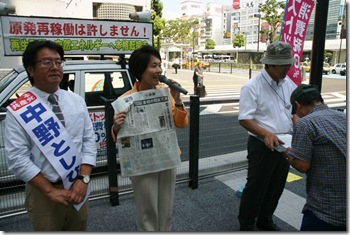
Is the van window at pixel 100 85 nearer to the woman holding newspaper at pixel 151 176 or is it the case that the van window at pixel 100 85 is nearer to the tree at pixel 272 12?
the woman holding newspaper at pixel 151 176

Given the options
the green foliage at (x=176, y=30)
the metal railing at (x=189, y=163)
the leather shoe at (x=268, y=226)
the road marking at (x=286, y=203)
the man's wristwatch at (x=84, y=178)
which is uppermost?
the green foliage at (x=176, y=30)

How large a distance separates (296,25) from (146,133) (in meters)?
2.71

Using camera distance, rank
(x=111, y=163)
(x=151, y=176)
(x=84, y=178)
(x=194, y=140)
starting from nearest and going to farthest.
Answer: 1. (x=84, y=178)
2. (x=151, y=176)
3. (x=111, y=163)
4. (x=194, y=140)

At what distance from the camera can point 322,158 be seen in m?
1.64

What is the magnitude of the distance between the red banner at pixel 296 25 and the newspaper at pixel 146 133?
2.30 metres

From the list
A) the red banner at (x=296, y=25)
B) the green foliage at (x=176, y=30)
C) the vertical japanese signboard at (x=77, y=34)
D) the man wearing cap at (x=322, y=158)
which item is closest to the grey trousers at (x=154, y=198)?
the man wearing cap at (x=322, y=158)

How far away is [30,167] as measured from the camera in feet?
5.12

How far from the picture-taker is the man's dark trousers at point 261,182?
2.45 meters

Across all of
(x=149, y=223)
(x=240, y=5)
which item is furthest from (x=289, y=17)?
(x=240, y=5)

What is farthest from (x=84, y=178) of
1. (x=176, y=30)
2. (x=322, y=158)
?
(x=176, y=30)

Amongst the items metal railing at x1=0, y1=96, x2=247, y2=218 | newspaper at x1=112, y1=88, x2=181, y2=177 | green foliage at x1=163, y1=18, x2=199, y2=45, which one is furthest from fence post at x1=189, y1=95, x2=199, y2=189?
green foliage at x1=163, y1=18, x2=199, y2=45

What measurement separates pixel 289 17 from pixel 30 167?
334 cm

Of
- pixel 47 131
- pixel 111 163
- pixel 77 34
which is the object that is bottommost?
pixel 111 163

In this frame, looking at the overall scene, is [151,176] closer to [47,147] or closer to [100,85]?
[47,147]
